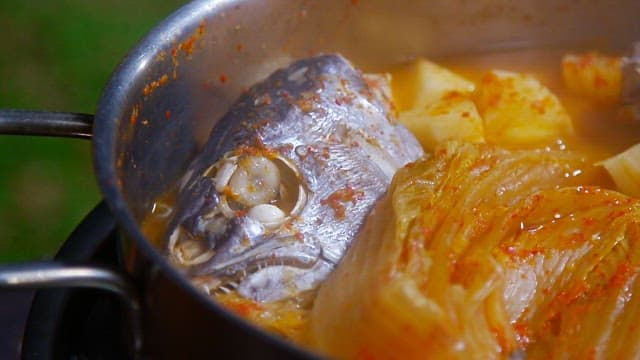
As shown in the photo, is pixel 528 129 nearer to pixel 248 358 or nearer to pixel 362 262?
pixel 362 262

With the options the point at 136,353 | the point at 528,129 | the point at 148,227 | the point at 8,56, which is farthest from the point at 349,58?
the point at 8,56

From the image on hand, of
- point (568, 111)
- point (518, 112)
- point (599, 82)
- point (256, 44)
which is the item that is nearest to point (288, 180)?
point (256, 44)

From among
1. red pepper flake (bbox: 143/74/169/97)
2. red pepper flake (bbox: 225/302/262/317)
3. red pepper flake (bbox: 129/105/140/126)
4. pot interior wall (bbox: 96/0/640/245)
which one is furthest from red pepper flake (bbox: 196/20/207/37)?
red pepper flake (bbox: 225/302/262/317)

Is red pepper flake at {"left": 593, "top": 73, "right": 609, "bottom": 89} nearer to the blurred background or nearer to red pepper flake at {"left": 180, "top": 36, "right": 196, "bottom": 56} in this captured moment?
red pepper flake at {"left": 180, "top": 36, "right": 196, "bottom": 56}

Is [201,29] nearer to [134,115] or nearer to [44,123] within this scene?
[134,115]

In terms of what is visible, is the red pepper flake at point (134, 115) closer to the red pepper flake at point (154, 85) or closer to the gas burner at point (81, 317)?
the red pepper flake at point (154, 85)

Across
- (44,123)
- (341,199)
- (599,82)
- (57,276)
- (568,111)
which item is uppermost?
(599,82)

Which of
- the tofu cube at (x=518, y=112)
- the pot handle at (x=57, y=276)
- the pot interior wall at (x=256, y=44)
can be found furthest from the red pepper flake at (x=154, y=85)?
the tofu cube at (x=518, y=112)
